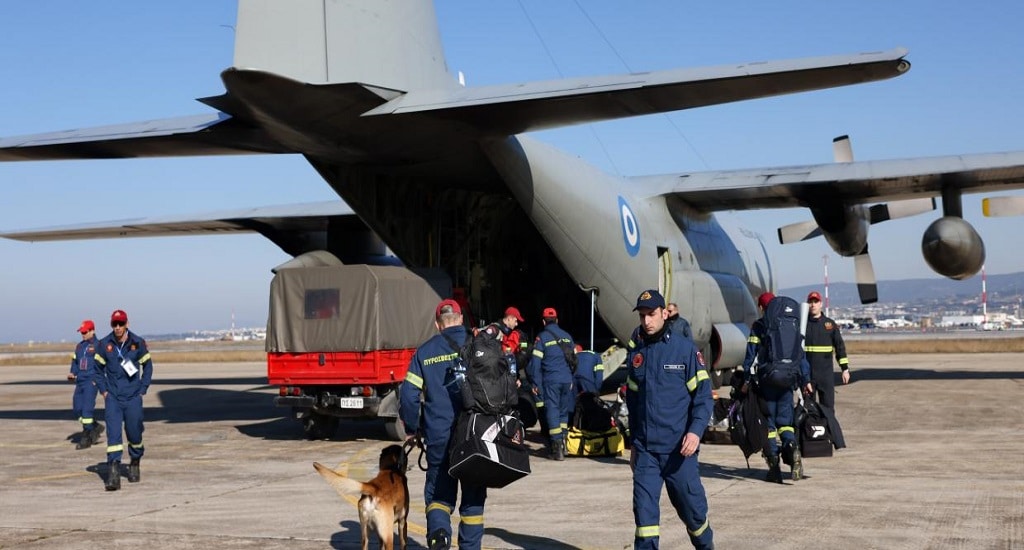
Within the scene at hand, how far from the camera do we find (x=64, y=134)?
493 inches

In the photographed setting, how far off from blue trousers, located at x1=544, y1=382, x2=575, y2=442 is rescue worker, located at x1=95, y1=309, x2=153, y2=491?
4511mm

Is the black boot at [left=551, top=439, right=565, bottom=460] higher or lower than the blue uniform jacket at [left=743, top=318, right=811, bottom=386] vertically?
lower

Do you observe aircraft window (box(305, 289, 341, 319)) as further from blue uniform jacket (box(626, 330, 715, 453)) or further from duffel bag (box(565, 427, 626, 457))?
blue uniform jacket (box(626, 330, 715, 453))

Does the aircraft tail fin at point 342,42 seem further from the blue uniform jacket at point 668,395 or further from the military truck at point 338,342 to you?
the blue uniform jacket at point 668,395

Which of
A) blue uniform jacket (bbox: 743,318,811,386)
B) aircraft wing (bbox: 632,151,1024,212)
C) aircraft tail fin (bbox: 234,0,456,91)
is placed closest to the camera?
blue uniform jacket (bbox: 743,318,811,386)

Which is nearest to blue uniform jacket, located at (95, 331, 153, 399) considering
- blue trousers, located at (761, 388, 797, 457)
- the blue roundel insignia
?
blue trousers, located at (761, 388, 797, 457)

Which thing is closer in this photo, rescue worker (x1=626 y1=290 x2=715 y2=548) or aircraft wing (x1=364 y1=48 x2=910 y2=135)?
rescue worker (x1=626 y1=290 x2=715 y2=548)

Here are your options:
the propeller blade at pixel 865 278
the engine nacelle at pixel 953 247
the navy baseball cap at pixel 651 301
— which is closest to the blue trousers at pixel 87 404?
the navy baseball cap at pixel 651 301

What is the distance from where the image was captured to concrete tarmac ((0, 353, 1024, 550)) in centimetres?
709

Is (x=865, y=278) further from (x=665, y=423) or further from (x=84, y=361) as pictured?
(x=665, y=423)

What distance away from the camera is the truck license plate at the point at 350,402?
42.5 ft

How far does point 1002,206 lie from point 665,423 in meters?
16.7

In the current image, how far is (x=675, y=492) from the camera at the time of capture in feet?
19.5

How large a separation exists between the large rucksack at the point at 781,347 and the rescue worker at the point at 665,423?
3.33 meters
